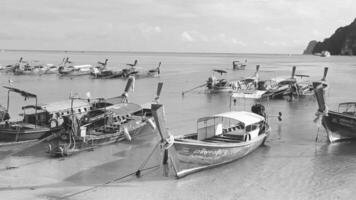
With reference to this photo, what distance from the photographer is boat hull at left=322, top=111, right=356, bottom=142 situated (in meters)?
24.3

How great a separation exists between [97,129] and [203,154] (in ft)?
28.0

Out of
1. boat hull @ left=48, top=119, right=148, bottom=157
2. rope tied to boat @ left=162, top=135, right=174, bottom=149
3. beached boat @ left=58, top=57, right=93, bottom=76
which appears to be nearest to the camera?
rope tied to boat @ left=162, top=135, right=174, bottom=149

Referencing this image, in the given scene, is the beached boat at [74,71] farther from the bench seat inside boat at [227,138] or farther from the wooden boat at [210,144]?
the bench seat inside boat at [227,138]

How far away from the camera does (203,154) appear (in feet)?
59.6

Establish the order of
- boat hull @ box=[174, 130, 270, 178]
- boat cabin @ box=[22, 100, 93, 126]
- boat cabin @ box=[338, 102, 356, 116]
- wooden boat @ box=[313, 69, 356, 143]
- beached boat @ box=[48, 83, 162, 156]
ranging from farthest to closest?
boat cabin @ box=[338, 102, 356, 116]
boat cabin @ box=[22, 100, 93, 126]
wooden boat @ box=[313, 69, 356, 143]
beached boat @ box=[48, 83, 162, 156]
boat hull @ box=[174, 130, 270, 178]

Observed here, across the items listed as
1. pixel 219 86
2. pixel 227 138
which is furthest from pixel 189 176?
pixel 219 86

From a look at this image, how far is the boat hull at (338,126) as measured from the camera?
79.9 feet

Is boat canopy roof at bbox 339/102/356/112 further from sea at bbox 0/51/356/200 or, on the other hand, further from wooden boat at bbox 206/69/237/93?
wooden boat at bbox 206/69/237/93

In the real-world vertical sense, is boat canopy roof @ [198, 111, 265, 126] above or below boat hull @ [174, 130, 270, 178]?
above

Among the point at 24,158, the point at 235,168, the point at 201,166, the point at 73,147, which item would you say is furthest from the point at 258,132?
the point at 24,158

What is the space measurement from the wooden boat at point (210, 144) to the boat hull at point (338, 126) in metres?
3.82

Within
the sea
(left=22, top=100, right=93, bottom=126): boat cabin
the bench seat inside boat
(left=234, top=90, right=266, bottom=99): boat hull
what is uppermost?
(left=234, top=90, right=266, bottom=99): boat hull

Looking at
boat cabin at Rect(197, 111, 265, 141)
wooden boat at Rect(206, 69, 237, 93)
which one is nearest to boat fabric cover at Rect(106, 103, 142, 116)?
boat cabin at Rect(197, 111, 265, 141)

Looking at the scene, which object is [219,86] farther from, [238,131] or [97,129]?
[97,129]
